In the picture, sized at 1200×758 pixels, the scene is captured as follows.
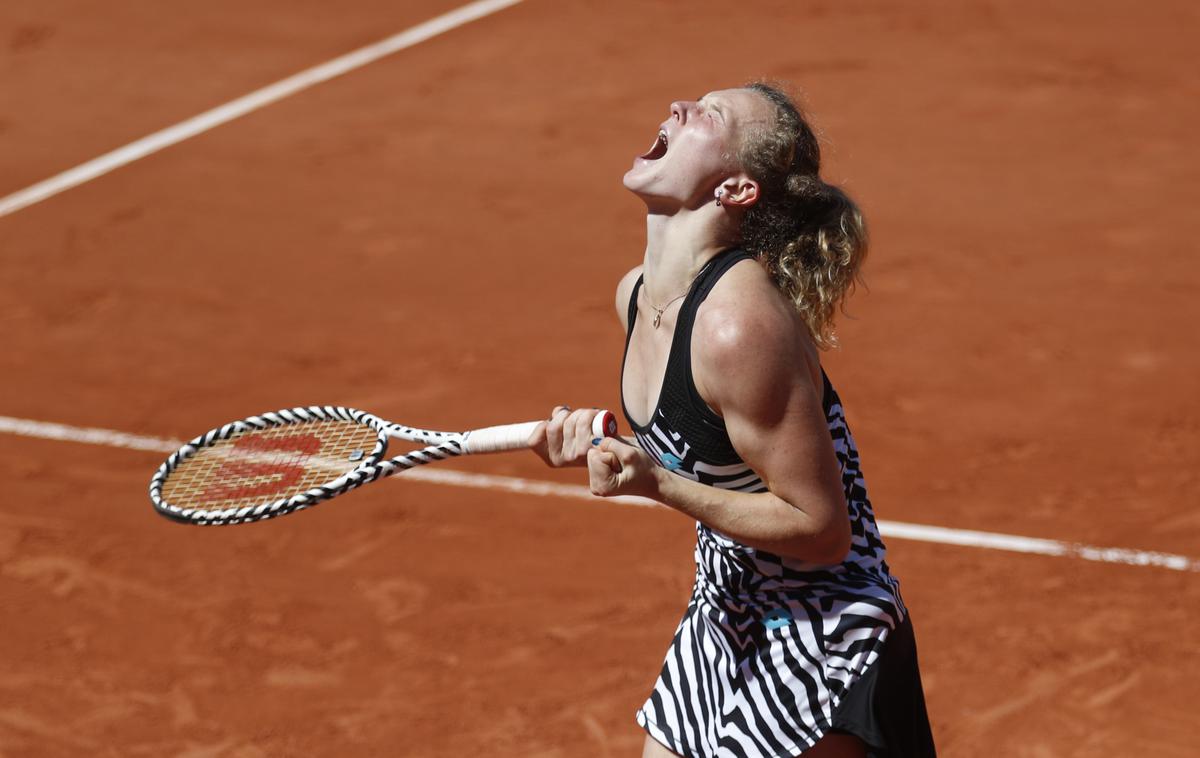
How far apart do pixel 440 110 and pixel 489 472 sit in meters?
4.92

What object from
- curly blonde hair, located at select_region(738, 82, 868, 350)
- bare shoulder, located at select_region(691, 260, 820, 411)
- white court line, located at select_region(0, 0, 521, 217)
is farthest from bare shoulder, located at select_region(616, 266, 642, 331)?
white court line, located at select_region(0, 0, 521, 217)

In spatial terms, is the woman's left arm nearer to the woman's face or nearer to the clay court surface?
the woman's face

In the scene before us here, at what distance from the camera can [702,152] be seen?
341 cm

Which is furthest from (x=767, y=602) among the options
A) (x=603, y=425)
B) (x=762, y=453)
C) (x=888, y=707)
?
(x=603, y=425)

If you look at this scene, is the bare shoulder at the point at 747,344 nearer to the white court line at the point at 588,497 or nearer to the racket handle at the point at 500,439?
the racket handle at the point at 500,439

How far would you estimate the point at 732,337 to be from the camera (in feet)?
10.3

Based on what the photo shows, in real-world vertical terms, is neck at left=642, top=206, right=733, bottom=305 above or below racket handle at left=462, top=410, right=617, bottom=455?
above

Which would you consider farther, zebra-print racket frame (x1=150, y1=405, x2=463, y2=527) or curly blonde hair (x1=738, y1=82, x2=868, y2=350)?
zebra-print racket frame (x1=150, y1=405, x2=463, y2=527)

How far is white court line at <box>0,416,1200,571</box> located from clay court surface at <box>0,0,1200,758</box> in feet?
0.23

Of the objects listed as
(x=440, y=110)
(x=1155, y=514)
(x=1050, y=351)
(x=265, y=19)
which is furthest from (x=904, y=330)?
(x=265, y=19)

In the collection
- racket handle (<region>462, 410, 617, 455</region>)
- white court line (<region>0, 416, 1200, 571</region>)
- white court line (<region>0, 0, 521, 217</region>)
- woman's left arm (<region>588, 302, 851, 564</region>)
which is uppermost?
woman's left arm (<region>588, 302, 851, 564</region>)

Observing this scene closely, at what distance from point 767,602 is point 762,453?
19.2 inches

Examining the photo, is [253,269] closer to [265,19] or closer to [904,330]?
[904,330]

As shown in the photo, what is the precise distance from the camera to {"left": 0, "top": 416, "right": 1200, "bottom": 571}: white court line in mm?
6250
